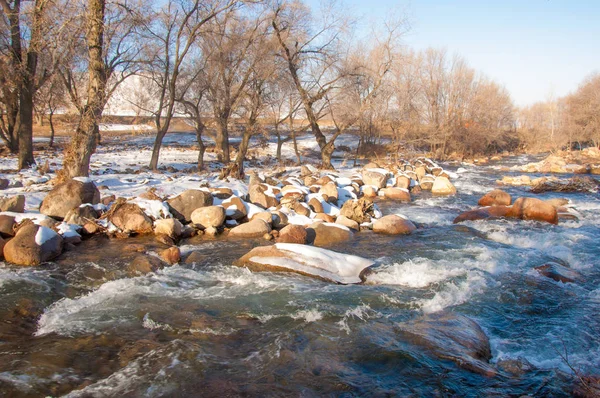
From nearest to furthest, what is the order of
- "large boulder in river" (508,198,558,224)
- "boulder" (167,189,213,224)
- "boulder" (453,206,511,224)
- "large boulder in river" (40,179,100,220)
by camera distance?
"large boulder in river" (40,179,100,220)
"boulder" (167,189,213,224)
"large boulder in river" (508,198,558,224)
"boulder" (453,206,511,224)

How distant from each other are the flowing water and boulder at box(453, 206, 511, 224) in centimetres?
290

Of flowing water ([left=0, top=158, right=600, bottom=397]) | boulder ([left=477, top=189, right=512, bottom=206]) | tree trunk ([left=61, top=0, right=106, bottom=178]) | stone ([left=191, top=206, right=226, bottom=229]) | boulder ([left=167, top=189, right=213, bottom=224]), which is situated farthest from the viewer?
boulder ([left=477, top=189, right=512, bottom=206])

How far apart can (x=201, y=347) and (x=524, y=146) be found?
154 ft

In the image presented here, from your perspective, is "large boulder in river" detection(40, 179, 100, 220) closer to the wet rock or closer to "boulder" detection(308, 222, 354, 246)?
"boulder" detection(308, 222, 354, 246)

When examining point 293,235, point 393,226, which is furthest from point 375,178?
point 293,235

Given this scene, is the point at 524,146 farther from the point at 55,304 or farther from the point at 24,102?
the point at 55,304

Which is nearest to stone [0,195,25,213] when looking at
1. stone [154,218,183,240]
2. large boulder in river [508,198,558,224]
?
stone [154,218,183,240]

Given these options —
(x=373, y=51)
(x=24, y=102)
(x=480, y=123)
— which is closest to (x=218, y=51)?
(x=24, y=102)

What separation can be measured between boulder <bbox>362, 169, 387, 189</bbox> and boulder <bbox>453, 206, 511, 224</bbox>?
4.93 m

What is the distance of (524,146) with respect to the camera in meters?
44.0

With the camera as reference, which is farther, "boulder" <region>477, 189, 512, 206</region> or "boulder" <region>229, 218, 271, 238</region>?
"boulder" <region>477, 189, 512, 206</region>

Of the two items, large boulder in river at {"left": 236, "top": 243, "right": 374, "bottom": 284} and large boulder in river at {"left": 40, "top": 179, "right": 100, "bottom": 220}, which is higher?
large boulder in river at {"left": 40, "top": 179, "right": 100, "bottom": 220}

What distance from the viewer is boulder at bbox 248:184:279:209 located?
11812 mm

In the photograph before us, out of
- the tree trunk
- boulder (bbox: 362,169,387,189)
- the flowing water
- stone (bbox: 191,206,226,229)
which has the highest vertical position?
the tree trunk
